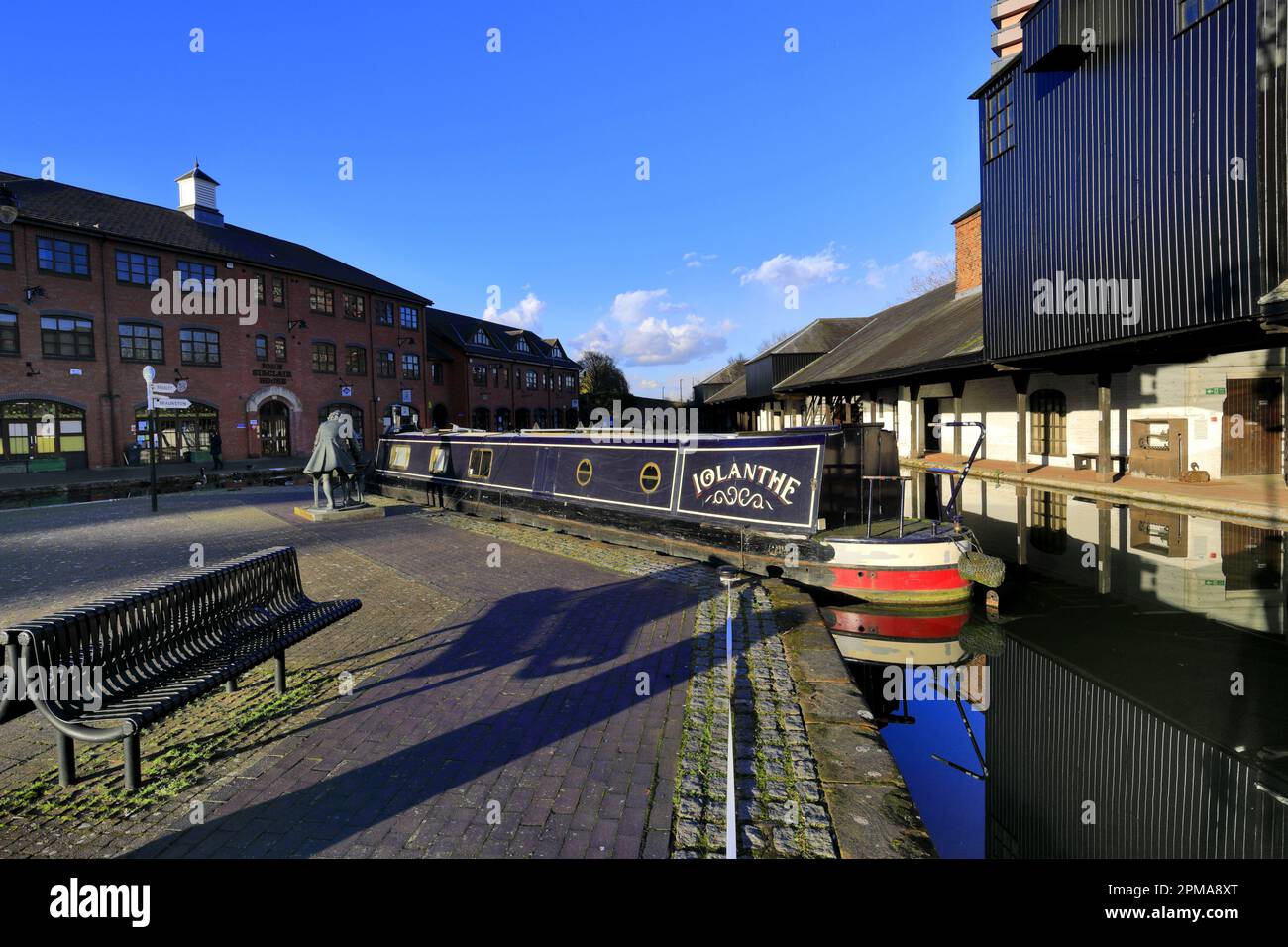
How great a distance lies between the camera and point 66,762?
3186mm

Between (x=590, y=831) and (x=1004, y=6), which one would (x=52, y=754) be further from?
(x=1004, y=6)

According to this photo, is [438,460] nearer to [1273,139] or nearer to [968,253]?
[1273,139]

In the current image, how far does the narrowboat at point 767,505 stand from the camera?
739 centimetres

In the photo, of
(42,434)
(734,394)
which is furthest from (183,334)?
(734,394)

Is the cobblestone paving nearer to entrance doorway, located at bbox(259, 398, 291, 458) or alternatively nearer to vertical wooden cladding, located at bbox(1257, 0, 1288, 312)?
vertical wooden cladding, located at bbox(1257, 0, 1288, 312)

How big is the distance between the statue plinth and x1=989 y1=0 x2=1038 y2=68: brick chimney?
806 inches

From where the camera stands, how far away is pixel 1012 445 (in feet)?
73.5

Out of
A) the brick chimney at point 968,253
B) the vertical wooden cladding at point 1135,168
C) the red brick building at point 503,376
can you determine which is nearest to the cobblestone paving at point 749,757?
the vertical wooden cladding at point 1135,168

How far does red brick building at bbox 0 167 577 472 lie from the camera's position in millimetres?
21734

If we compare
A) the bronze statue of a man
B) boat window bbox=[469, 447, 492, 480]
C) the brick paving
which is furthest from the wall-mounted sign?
the brick paving

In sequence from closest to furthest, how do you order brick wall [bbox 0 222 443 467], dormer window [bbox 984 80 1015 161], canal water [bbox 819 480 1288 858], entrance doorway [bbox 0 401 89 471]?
canal water [bbox 819 480 1288 858]
dormer window [bbox 984 80 1015 161]
entrance doorway [bbox 0 401 89 471]
brick wall [bbox 0 222 443 467]

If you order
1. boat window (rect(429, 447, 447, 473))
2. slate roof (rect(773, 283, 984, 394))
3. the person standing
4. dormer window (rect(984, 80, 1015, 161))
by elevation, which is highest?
dormer window (rect(984, 80, 1015, 161))

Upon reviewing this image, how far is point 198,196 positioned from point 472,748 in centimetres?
3634
